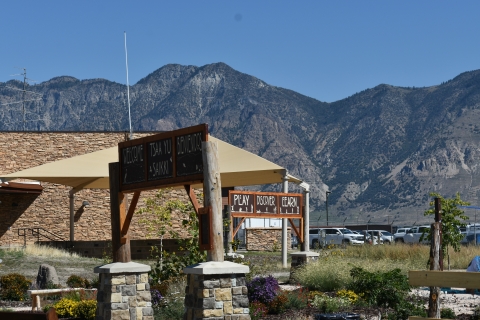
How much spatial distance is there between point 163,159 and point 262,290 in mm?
4092

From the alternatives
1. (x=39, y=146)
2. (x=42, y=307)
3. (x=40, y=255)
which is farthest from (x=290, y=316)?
(x=39, y=146)

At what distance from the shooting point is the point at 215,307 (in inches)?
393

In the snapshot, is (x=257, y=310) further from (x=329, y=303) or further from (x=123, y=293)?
(x=123, y=293)

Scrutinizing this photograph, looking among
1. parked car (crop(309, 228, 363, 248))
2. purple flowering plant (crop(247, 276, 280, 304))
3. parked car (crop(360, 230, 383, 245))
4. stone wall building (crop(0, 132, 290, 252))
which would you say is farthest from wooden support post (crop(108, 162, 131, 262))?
parked car (crop(309, 228, 363, 248))

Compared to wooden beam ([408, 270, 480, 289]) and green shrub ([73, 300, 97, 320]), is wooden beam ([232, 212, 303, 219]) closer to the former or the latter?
green shrub ([73, 300, 97, 320])

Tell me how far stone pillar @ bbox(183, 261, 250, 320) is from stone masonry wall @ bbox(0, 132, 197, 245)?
27391 mm

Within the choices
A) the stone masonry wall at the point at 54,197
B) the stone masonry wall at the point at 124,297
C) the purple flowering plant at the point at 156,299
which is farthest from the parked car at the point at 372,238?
the stone masonry wall at the point at 124,297

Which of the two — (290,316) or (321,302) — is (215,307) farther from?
(321,302)

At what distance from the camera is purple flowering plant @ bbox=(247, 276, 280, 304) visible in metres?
14.4

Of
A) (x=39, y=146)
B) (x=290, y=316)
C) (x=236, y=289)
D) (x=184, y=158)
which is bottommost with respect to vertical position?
(x=290, y=316)

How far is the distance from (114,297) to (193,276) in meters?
2.16

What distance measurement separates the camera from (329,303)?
1429 cm

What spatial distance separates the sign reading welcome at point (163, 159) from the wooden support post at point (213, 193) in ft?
0.65

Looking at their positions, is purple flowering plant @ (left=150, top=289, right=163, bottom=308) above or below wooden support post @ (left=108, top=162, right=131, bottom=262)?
below
